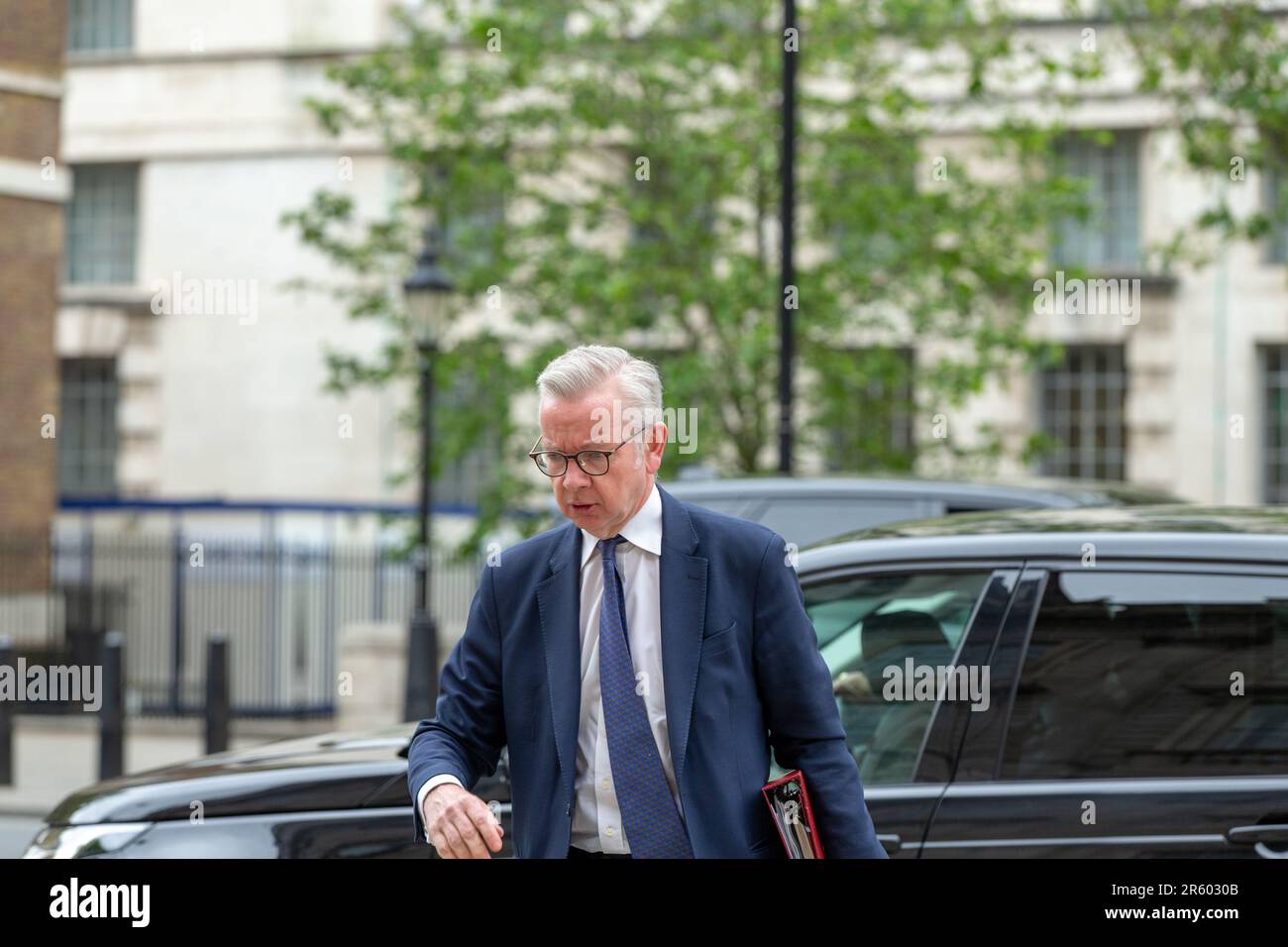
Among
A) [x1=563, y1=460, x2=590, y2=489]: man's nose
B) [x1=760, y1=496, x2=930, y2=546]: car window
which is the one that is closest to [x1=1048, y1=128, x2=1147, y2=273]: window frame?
[x1=760, y1=496, x2=930, y2=546]: car window

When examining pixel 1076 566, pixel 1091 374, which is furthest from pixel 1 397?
pixel 1076 566

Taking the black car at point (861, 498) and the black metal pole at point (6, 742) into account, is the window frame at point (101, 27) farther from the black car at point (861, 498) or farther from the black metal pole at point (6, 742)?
the black car at point (861, 498)

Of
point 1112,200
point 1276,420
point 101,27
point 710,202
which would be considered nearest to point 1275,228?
point 1112,200

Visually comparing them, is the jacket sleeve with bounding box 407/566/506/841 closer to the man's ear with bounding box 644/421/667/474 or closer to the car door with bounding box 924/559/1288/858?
the man's ear with bounding box 644/421/667/474

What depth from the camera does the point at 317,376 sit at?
2864 cm

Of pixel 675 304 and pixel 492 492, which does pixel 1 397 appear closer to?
pixel 492 492

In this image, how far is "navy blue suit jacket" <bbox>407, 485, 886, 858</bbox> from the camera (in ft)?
10.6

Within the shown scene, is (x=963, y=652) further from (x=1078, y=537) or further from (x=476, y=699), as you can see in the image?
(x=476, y=699)

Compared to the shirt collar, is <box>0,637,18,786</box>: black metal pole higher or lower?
lower

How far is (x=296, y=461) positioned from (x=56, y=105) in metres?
8.61

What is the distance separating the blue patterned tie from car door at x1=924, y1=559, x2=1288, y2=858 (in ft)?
3.42

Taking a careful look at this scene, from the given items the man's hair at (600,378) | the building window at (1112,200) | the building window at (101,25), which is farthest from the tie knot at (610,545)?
the building window at (101,25)

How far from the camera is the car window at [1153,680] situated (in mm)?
3975

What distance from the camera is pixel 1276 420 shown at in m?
24.7
